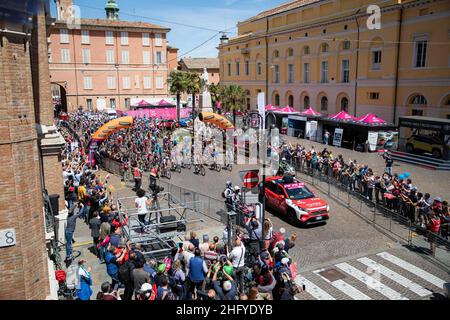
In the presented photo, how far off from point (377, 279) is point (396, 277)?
23.1 inches

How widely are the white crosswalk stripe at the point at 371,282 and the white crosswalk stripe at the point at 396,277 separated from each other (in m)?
0.51

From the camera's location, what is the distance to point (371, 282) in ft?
35.1

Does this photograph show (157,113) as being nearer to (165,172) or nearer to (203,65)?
(165,172)

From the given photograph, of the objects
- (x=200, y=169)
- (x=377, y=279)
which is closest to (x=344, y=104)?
(x=200, y=169)

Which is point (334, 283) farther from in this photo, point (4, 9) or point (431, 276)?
point (4, 9)

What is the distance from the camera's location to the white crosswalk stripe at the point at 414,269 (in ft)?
35.0

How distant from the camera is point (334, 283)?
10.7 metres

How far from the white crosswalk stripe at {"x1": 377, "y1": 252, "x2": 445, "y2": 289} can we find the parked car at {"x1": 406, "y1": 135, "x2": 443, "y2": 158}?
15.6m

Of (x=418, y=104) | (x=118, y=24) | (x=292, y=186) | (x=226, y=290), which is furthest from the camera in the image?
(x=118, y=24)

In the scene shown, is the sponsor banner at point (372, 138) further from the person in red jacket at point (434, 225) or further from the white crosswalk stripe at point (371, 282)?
the white crosswalk stripe at point (371, 282)

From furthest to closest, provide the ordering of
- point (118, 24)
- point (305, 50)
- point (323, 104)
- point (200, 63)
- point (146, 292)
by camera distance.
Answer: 1. point (200, 63)
2. point (118, 24)
3. point (305, 50)
4. point (323, 104)
5. point (146, 292)

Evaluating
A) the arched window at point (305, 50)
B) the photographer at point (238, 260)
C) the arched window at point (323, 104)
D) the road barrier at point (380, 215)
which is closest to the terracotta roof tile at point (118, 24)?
the arched window at point (305, 50)
